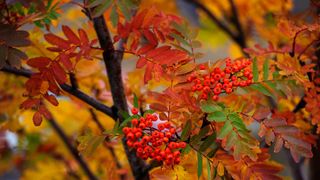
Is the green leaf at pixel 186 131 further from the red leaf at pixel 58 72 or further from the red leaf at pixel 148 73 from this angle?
the red leaf at pixel 58 72

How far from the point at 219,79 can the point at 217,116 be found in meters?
0.08

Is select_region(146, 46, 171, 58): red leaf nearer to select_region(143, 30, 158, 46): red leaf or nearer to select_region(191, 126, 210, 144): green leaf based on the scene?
select_region(143, 30, 158, 46): red leaf

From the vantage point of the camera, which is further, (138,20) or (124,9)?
(138,20)

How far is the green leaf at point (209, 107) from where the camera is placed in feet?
2.72

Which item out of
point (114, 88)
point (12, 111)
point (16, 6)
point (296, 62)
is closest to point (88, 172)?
point (12, 111)

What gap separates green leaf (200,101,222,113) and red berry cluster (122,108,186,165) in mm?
70

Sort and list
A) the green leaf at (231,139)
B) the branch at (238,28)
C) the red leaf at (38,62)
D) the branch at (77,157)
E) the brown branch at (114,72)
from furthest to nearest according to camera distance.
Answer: the branch at (238,28)
the branch at (77,157)
the brown branch at (114,72)
the red leaf at (38,62)
the green leaf at (231,139)

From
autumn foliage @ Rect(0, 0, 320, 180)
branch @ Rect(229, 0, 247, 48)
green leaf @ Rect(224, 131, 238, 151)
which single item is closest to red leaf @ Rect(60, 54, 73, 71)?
autumn foliage @ Rect(0, 0, 320, 180)

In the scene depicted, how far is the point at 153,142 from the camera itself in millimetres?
846

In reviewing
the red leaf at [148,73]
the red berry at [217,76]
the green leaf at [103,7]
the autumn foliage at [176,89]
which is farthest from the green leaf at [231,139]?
the green leaf at [103,7]

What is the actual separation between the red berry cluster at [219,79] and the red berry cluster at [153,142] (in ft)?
0.31

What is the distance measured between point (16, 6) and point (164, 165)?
49 cm

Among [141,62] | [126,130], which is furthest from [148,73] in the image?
[126,130]

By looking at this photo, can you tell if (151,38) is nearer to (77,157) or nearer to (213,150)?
(213,150)
